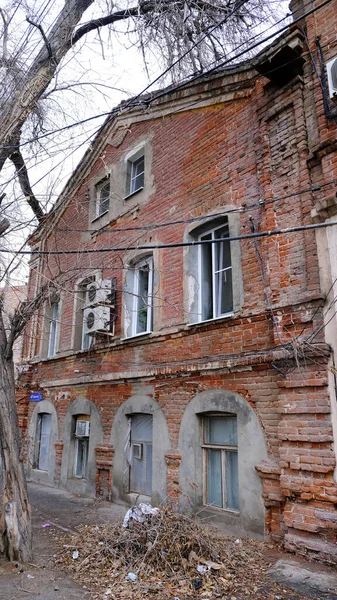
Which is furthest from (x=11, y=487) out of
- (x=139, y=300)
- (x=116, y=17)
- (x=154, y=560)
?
(x=116, y=17)

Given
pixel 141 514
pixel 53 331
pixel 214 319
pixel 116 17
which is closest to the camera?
pixel 141 514

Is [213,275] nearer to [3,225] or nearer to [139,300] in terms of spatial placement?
[139,300]

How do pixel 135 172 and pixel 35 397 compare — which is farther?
pixel 35 397

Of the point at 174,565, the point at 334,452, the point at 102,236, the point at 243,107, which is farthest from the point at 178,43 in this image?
the point at 174,565

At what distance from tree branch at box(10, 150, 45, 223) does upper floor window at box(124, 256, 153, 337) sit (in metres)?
2.64

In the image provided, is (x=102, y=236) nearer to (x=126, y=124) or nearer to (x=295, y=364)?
(x=126, y=124)

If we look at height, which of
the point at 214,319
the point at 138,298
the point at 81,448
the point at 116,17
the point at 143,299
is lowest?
the point at 81,448

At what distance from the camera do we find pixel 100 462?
28.7ft

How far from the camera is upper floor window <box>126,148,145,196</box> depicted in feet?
33.5

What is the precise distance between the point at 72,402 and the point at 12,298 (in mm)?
3622

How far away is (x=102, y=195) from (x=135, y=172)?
148 cm

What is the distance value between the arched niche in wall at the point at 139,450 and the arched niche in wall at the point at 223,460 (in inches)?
22.0

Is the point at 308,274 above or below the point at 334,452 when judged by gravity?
above

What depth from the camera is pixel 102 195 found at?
11.6 metres
